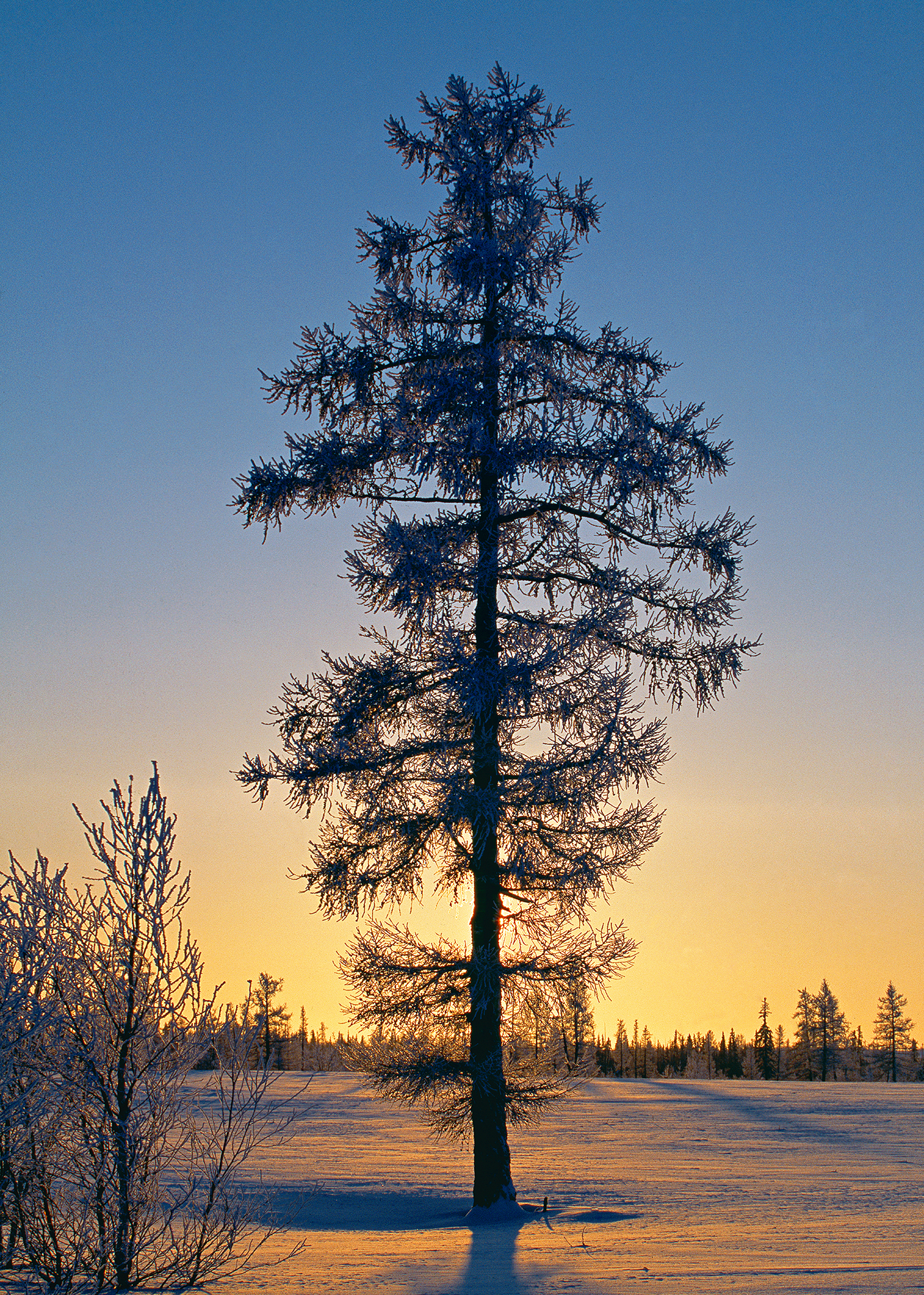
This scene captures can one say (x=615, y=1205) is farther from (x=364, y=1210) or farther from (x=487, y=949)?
(x=487, y=949)

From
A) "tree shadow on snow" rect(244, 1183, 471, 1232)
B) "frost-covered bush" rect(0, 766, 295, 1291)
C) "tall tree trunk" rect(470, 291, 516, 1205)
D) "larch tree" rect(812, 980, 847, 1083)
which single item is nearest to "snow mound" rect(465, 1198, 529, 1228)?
"tall tree trunk" rect(470, 291, 516, 1205)

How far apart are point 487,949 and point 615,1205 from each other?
4754mm

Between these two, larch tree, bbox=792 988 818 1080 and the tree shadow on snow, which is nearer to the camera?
the tree shadow on snow

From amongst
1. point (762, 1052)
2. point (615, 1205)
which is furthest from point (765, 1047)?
point (615, 1205)

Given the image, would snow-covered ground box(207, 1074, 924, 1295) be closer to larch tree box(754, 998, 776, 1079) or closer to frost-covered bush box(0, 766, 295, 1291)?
frost-covered bush box(0, 766, 295, 1291)

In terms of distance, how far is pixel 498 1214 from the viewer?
428 inches

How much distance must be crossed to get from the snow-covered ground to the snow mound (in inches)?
9.0

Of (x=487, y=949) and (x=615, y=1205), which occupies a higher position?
(x=487, y=949)

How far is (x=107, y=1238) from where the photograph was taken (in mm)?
6941

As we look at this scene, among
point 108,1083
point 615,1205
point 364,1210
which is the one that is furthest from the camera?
point 364,1210

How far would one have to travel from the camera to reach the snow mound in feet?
Result: 35.5

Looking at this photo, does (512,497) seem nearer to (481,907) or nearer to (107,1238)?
(481,907)

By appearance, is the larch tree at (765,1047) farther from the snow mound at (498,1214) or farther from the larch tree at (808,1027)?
the snow mound at (498,1214)

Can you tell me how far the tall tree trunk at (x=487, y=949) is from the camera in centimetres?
1070
